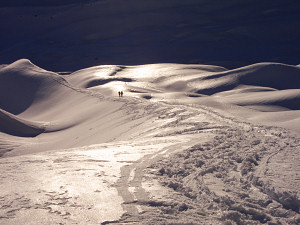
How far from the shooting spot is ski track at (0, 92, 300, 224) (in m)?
2.67

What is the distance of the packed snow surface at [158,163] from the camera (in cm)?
271

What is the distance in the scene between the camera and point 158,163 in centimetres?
370

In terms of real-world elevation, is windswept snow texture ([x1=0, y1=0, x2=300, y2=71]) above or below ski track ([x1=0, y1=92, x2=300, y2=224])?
above

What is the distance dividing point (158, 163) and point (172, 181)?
1.65ft

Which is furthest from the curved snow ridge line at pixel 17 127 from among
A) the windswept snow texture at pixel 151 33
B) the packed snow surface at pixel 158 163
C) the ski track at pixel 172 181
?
the windswept snow texture at pixel 151 33

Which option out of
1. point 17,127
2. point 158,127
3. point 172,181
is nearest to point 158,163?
point 172,181

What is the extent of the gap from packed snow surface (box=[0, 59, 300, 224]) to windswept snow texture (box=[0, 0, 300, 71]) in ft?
29.9

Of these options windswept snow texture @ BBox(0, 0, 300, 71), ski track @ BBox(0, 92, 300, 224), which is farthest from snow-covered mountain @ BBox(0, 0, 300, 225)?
windswept snow texture @ BBox(0, 0, 300, 71)

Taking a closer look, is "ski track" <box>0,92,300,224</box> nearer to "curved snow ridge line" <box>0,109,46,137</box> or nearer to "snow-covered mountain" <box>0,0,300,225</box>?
"snow-covered mountain" <box>0,0,300,225</box>

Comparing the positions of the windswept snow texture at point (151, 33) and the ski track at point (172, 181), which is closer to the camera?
the ski track at point (172, 181)

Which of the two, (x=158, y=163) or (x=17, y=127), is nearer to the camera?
(x=158, y=163)

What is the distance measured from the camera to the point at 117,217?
8.41 ft

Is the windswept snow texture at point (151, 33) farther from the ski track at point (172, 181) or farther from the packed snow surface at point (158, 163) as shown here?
the ski track at point (172, 181)

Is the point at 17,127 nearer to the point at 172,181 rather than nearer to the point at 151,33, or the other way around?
the point at 172,181
